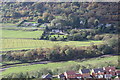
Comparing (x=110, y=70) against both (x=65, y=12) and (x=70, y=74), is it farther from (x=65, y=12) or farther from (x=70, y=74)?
(x=65, y=12)

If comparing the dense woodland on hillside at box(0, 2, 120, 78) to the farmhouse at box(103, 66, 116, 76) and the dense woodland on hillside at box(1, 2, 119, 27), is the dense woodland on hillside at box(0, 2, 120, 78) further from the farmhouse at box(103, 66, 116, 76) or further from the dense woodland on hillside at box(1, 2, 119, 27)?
the farmhouse at box(103, 66, 116, 76)

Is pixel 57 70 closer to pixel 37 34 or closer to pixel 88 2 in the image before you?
pixel 37 34

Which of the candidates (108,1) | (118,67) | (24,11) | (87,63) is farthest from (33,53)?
(108,1)

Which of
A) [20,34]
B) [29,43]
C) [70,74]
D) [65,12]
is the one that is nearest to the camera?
[70,74]

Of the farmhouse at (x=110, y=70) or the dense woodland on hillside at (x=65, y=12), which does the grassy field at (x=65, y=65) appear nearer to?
the farmhouse at (x=110, y=70)

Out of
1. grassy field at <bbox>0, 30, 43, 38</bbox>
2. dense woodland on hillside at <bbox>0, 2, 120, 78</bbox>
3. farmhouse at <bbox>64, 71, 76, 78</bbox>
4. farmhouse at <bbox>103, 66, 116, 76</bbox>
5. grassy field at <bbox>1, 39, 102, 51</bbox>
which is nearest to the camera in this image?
farmhouse at <bbox>64, 71, 76, 78</bbox>

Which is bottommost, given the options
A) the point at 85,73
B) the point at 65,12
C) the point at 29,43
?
the point at 85,73

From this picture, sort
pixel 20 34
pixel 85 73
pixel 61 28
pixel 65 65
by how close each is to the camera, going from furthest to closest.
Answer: pixel 61 28, pixel 20 34, pixel 65 65, pixel 85 73

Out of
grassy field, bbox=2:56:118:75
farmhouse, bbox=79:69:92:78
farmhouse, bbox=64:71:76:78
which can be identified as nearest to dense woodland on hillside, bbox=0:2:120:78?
grassy field, bbox=2:56:118:75

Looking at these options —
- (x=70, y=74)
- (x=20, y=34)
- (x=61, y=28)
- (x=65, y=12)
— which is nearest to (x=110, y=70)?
(x=70, y=74)

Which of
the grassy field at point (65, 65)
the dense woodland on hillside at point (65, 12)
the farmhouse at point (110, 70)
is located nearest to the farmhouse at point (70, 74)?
the grassy field at point (65, 65)

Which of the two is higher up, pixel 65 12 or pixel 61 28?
pixel 65 12
